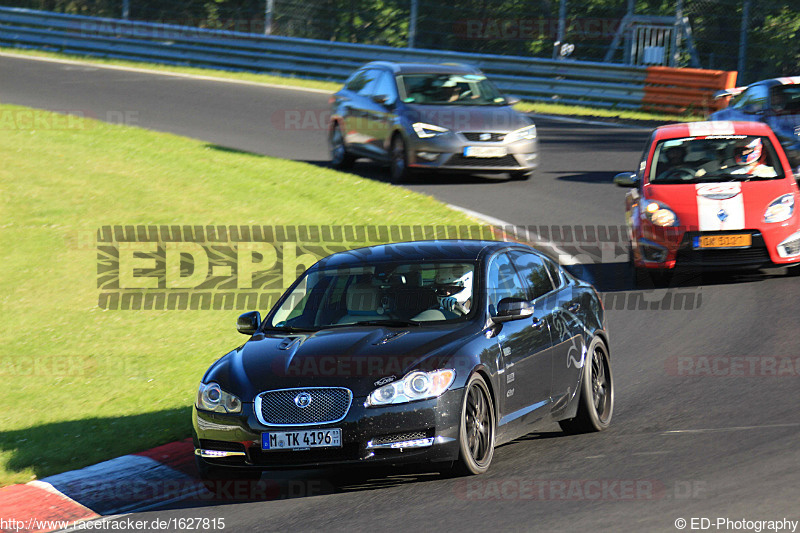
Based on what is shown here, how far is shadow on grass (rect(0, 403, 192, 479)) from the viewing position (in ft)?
28.6

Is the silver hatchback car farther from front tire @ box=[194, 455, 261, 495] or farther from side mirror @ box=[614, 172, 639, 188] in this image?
front tire @ box=[194, 455, 261, 495]

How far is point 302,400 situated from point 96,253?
8213 mm

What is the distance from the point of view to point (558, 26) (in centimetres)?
2800

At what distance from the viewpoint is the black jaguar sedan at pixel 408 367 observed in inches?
284

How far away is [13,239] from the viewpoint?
15062mm

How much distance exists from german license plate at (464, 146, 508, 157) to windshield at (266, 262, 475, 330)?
9.88m

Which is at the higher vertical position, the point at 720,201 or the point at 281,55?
the point at 720,201

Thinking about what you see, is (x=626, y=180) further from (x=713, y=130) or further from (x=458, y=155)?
(x=458, y=155)

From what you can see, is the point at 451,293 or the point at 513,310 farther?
the point at 451,293

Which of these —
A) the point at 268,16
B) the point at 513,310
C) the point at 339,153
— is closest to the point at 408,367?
the point at 513,310

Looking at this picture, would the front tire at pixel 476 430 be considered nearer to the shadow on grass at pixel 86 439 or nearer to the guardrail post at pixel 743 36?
the shadow on grass at pixel 86 439

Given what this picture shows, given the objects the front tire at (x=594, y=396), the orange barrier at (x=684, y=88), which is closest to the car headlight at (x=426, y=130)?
the orange barrier at (x=684, y=88)

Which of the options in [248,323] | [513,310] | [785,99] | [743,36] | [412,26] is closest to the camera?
[513,310]

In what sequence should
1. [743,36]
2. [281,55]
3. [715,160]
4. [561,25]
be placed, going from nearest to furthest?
[715,160], [743,36], [561,25], [281,55]
